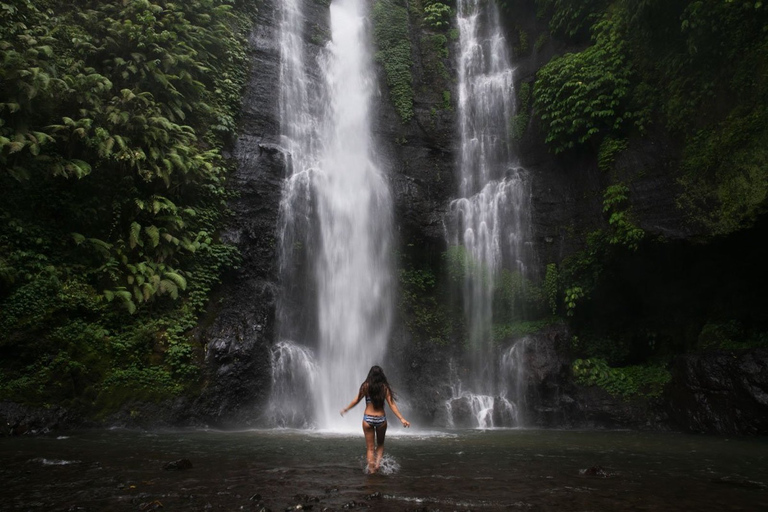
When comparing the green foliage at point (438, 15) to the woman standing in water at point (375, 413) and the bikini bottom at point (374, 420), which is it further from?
the bikini bottom at point (374, 420)

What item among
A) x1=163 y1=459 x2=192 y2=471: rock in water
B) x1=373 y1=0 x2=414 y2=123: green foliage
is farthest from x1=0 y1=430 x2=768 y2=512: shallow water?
x1=373 y1=0 x2=414 y2=123: green foliage

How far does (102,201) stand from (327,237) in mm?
6598

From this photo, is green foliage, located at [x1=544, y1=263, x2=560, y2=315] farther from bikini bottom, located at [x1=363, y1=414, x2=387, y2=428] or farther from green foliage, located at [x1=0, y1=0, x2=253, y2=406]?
bikini bottom, located at [x1=363, y1=414, x2=387, y2=428]

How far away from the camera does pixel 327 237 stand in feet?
53.0

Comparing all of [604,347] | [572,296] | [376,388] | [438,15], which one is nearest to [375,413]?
[376,388]

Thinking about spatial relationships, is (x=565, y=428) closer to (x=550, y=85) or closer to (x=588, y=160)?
(x=588, y=160)

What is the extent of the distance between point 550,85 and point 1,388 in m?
16.9

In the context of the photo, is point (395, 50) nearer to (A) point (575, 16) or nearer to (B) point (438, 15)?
(B) point (438, 15)

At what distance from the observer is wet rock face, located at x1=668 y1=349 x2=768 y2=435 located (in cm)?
1052

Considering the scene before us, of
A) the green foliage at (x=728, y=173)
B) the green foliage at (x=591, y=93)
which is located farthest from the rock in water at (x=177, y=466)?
the green foliage at (x=591, y=93)

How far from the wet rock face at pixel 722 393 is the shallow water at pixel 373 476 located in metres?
1.60

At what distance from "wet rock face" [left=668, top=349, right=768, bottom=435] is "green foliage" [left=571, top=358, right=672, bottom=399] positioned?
3.14ft

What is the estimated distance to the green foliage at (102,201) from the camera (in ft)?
34.8

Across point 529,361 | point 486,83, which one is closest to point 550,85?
point 486,83
